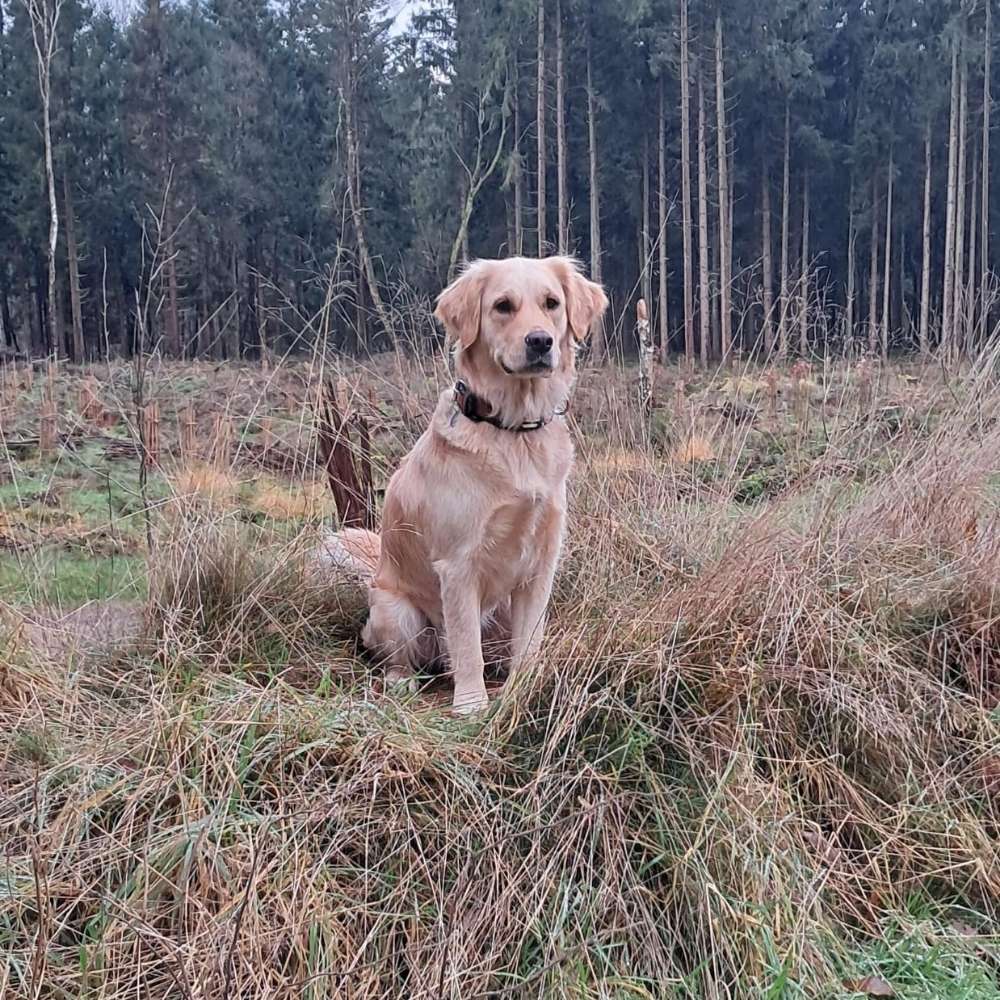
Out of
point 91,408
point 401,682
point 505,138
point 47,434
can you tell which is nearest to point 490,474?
point 401,682

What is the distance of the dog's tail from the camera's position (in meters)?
2.90

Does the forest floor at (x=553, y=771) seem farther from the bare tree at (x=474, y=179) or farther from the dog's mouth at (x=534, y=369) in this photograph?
the bare tree at (x=474, y=179)

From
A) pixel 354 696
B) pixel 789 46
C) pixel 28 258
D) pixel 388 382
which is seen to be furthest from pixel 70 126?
pixel 354 696

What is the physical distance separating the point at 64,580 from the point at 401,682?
1516mm

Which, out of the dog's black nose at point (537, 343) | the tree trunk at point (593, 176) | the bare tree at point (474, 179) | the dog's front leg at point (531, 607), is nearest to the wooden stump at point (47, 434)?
the bare tree at point (474, 179)

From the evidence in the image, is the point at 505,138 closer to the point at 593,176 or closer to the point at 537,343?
the point at 593,176

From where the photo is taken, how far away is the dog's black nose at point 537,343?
7.48 ft

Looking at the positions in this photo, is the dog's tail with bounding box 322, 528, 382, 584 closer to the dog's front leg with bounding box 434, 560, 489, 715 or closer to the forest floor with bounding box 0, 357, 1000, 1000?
the forest floor with bounding box 0, 357, 1000, 1000

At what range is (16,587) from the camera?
2.82m

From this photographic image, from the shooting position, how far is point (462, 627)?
7.91 feet

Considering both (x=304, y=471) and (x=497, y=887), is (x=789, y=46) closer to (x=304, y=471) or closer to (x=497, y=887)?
(x=304, y=471)

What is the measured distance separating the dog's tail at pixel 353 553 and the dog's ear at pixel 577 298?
0.96m

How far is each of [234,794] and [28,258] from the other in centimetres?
2839

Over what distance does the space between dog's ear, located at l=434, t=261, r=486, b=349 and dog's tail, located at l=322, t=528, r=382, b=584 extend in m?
0.79
